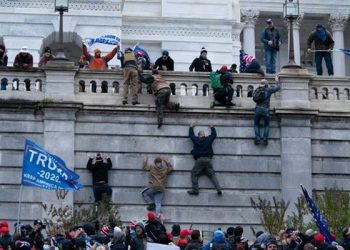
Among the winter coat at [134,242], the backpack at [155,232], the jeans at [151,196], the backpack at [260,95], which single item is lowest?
the winter coat at [134,242]

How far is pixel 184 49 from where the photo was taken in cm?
6109

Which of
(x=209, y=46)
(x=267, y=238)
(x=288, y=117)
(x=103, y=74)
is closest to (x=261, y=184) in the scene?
(x=288, y=117)

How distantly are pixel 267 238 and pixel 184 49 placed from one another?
1126 inches

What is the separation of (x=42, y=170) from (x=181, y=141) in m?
6.83

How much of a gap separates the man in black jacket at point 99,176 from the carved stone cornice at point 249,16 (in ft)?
124

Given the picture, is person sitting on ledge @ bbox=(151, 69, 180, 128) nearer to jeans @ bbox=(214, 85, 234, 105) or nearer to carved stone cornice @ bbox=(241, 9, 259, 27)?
jeans @ bbox=(214, 85, 234, 105)

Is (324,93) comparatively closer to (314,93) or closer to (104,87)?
(314,93)

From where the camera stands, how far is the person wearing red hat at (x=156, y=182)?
43.1 metres

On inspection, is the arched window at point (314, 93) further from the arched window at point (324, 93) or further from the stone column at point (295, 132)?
the stone column at point (295, 132)

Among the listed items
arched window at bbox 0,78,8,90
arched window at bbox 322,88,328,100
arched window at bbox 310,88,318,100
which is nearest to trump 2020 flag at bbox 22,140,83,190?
arched window at bbox 0,78,8,90

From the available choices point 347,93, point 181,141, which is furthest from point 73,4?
point 347,93

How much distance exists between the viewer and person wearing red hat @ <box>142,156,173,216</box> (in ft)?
141

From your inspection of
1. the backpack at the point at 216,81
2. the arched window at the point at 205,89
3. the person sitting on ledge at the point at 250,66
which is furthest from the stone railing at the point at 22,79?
the person sitting on ledge at the point at 250,66

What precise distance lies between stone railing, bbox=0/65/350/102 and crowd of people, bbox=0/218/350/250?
906cm
